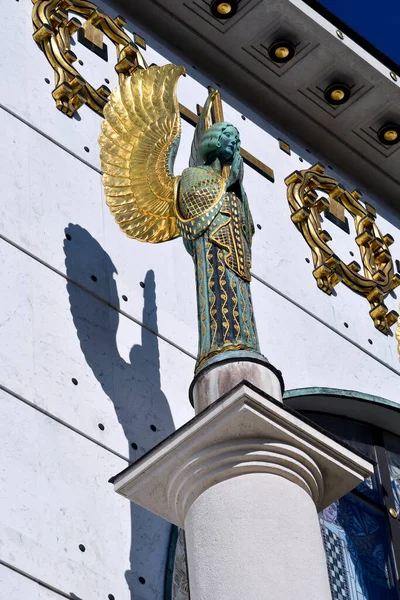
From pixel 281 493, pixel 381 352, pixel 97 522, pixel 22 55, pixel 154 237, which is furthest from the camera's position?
pixel 381 352

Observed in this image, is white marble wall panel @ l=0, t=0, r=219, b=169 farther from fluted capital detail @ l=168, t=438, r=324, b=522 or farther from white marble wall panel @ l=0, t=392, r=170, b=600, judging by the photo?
fluted capital detail @ l=168, t=438, r=324, b=522

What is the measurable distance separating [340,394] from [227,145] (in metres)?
2.17

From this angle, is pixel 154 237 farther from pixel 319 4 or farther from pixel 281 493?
pixel 319 4

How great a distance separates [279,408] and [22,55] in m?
3.44

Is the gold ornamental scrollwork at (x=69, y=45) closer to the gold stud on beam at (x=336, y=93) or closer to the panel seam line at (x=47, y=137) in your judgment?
the panel seam line at (x=47, y=137)

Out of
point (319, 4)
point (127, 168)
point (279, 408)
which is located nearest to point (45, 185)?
point (127, 168)

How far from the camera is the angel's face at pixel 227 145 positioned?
826 centimetres

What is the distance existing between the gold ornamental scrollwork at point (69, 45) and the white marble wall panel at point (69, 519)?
2452 mm

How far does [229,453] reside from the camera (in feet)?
23.0

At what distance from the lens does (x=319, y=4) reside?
37.6ft

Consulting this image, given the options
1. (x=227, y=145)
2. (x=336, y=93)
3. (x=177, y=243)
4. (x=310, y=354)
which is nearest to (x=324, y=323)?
(x=310, y=354)

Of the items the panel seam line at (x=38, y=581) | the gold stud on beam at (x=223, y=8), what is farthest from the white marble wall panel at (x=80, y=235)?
the panel seam line at (x=38, y=581)

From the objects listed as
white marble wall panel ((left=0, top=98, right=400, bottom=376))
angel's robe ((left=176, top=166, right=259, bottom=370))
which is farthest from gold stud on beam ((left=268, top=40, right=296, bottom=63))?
angel's robe ((left=176, top=166, right=259, bottom=370))

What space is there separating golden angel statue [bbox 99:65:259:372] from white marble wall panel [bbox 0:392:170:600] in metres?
0.77
